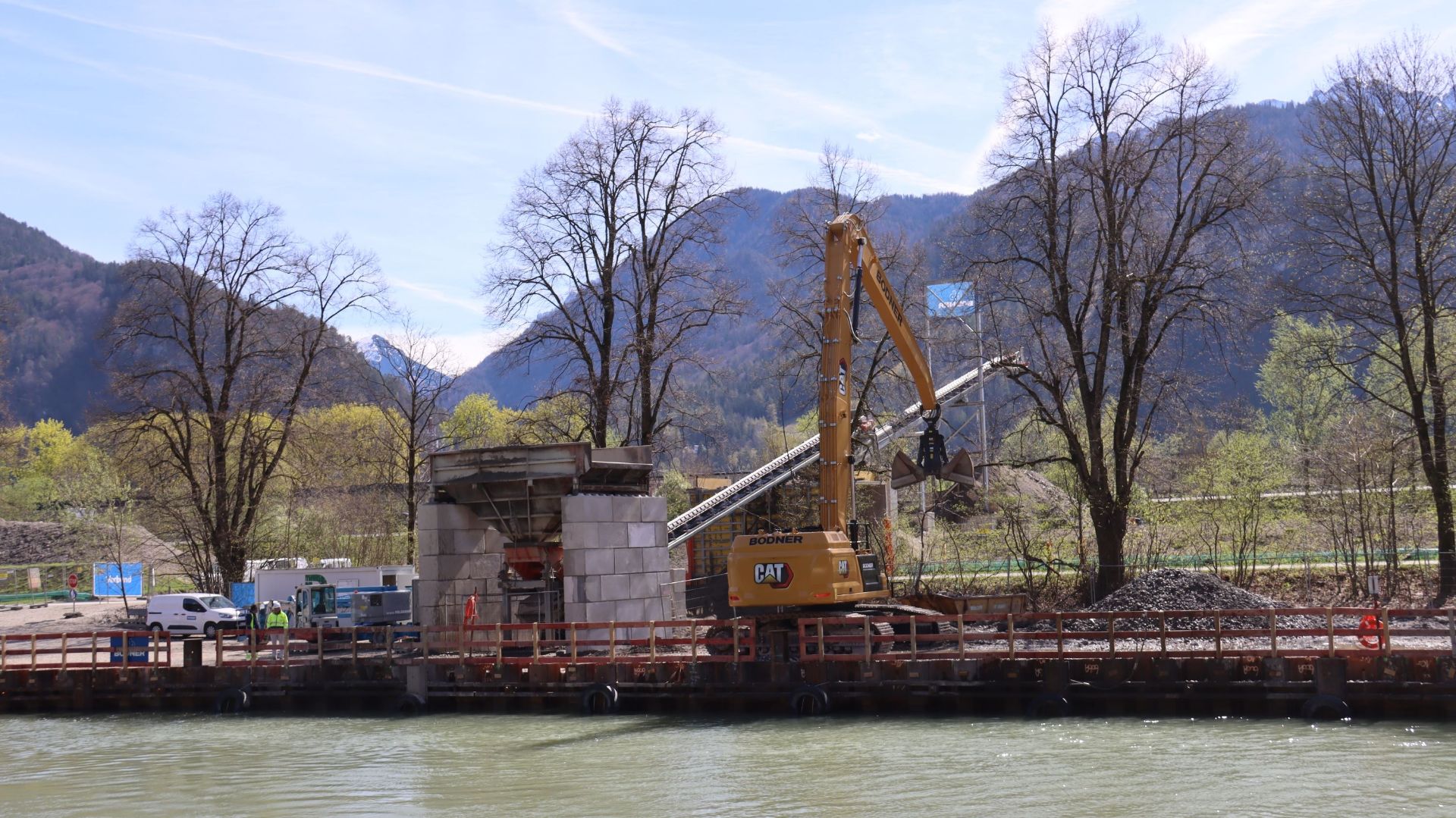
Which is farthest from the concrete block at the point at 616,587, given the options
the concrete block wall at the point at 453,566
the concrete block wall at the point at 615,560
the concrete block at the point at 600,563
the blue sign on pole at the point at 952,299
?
the blue sign on pole at the point at 952,299

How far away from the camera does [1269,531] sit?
4719 cm

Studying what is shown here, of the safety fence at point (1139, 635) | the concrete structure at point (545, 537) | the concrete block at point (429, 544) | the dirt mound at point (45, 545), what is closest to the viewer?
the safety fence at point (1139, 635)

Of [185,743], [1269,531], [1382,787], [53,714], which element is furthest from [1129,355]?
[53,714]

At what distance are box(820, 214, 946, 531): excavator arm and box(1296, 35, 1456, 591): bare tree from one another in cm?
1579

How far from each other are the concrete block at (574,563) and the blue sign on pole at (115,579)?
35.7 m

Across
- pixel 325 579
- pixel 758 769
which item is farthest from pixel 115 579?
pixel 758 769

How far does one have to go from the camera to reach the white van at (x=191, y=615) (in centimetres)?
4628

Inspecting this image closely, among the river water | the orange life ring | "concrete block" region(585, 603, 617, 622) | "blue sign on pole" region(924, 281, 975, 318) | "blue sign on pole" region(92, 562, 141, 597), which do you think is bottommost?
the river water

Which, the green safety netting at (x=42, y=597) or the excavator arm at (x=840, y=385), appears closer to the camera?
the excavator arm at (x=840, y=385)

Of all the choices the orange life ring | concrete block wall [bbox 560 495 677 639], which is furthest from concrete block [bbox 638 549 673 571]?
the orange life ring

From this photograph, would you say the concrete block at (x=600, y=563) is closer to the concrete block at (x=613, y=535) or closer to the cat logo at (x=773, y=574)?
the concrete block at (x=613, y=535)

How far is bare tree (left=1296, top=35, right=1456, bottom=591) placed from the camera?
36312 mm

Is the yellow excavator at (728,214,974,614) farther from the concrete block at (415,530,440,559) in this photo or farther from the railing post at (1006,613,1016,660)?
the concrete block at (415,530,440,559)

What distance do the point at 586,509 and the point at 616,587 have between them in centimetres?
208
